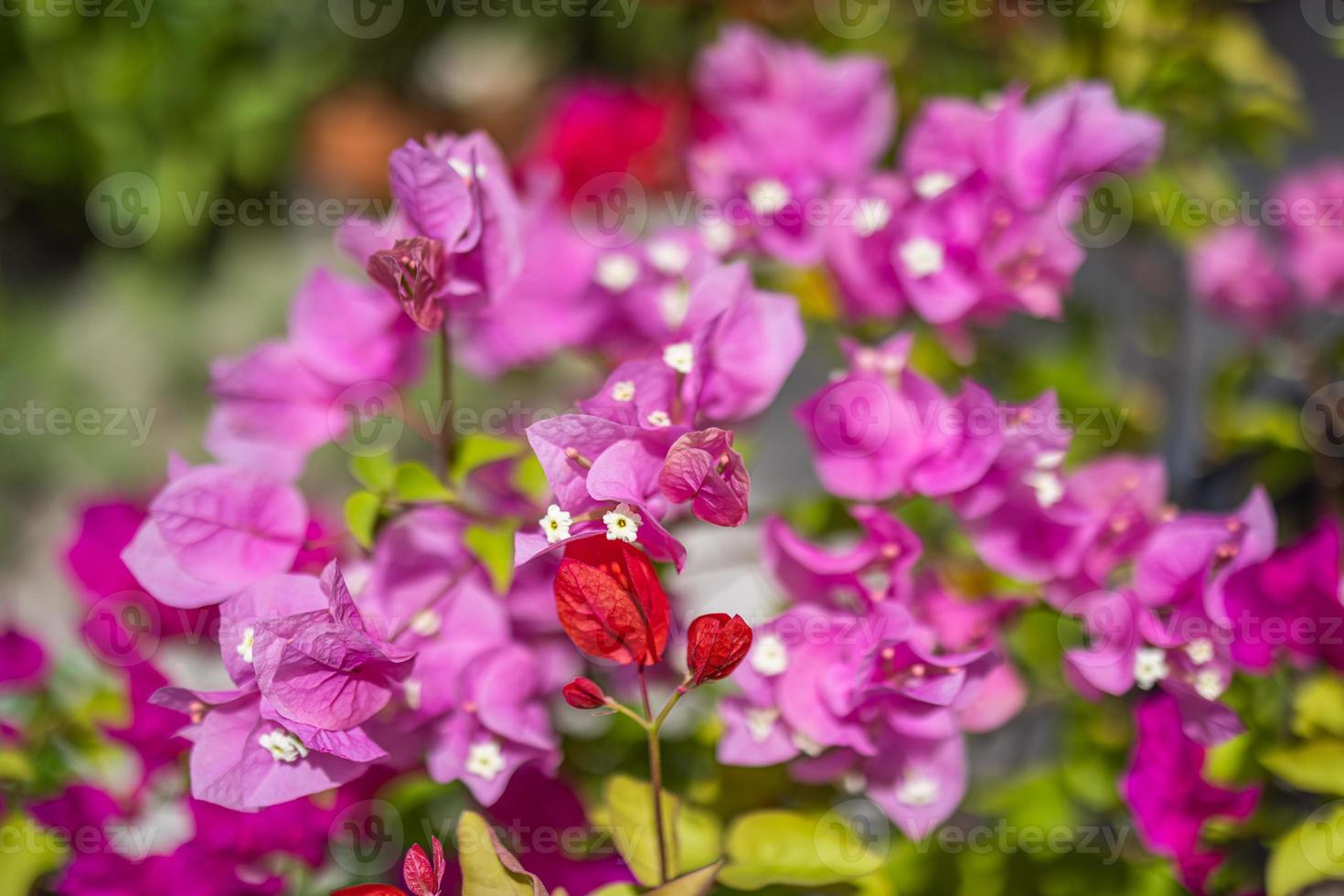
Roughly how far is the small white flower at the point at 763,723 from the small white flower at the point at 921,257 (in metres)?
0.23

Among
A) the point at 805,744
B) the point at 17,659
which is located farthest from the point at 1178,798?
the point at 17,659

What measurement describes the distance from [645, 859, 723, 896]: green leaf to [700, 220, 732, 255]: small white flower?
1.08 feet

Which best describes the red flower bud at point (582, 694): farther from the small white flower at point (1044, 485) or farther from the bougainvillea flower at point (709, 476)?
the small white flower at point (1044, 485)

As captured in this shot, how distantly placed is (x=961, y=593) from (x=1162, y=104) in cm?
38

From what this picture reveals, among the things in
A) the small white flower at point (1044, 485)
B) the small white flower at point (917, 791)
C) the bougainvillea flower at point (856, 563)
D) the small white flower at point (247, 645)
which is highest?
the small white flower at point (1044, 485)

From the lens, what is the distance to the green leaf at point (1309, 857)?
1.49ft

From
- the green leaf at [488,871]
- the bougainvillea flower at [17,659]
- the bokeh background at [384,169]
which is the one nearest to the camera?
the green leaf at [488,871]

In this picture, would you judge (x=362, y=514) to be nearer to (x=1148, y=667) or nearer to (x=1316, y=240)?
(x=1148, y=667)

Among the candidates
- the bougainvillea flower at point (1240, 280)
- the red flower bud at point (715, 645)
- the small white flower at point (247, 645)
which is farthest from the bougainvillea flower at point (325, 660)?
the bougainvillea flower at point (1240, 280)

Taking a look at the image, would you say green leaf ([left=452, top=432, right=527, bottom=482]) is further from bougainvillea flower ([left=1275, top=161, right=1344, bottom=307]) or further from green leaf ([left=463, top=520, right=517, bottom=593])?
bougainvillea flower ([left=1275, top=161, right=1344, bottom=307])

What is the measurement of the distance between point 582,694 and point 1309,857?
32 cm

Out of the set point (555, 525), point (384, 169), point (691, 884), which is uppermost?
point (555, 525)

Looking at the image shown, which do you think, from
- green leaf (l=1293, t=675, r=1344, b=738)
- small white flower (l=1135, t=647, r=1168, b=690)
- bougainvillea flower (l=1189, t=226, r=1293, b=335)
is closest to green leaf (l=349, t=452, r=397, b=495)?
small white flower (l=1135, t=647, r=1168, b=690)

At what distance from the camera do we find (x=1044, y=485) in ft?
1.59
